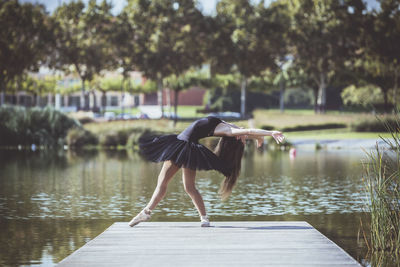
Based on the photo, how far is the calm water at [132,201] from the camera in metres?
11.5

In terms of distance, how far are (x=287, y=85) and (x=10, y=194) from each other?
64678 millimetres

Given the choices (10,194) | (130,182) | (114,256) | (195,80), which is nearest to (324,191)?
(130,182)

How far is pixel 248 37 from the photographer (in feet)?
218

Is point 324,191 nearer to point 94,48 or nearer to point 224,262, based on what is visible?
point 224,262

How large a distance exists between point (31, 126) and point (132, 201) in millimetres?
28007

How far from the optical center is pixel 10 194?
18.4 metres

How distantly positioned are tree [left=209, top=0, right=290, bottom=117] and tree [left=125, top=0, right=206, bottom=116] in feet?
6.33

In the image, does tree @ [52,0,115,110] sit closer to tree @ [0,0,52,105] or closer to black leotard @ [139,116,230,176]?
tree @ [0,0,52,105]

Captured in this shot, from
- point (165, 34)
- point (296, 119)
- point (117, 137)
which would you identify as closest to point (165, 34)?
point (165, 34)

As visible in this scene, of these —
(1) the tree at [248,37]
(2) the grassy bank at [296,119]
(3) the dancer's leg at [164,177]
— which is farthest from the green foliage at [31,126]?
(3) the dancer's leg at [164,177]

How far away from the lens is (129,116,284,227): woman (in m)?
10.1

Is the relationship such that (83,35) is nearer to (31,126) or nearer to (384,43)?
(31,126)

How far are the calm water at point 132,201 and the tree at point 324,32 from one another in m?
36.1

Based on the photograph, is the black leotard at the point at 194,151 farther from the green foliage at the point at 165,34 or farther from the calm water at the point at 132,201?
the green foliage at the point at 165,34
